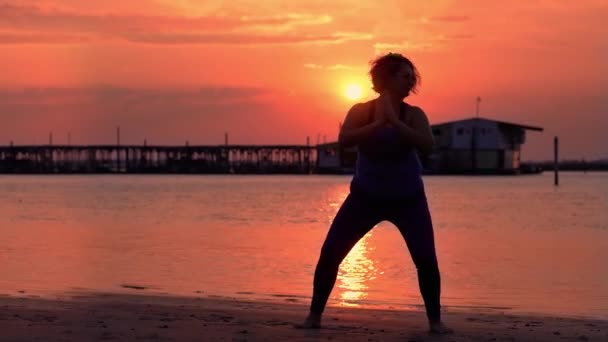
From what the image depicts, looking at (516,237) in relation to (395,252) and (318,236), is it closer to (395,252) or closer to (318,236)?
(318,236)

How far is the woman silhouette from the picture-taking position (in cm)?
689

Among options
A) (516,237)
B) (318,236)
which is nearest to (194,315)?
(318,236)

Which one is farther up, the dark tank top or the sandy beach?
the dark tank top

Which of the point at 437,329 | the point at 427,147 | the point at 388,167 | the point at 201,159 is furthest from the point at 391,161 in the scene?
the point at 201,159

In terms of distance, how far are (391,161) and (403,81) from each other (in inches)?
20.3

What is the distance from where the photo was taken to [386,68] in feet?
23.1

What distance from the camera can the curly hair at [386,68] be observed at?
7027 mm

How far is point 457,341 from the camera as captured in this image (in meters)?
6.93

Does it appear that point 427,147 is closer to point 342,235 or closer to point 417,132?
point 417,132

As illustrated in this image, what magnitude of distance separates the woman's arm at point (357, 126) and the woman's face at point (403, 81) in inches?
8.8

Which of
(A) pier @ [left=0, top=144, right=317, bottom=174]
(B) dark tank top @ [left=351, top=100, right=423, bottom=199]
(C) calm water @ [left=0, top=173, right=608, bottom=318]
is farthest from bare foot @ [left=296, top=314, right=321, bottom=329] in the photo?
(A) pier @ [left=0, top=144, right=317, bottom=174]

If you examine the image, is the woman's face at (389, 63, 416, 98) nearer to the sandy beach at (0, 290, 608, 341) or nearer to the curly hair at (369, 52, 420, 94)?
the curly hair at (369, 52, 420, 94)

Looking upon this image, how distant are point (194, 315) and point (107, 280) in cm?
655

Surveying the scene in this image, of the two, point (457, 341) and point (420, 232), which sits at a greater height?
point (420, 232)
